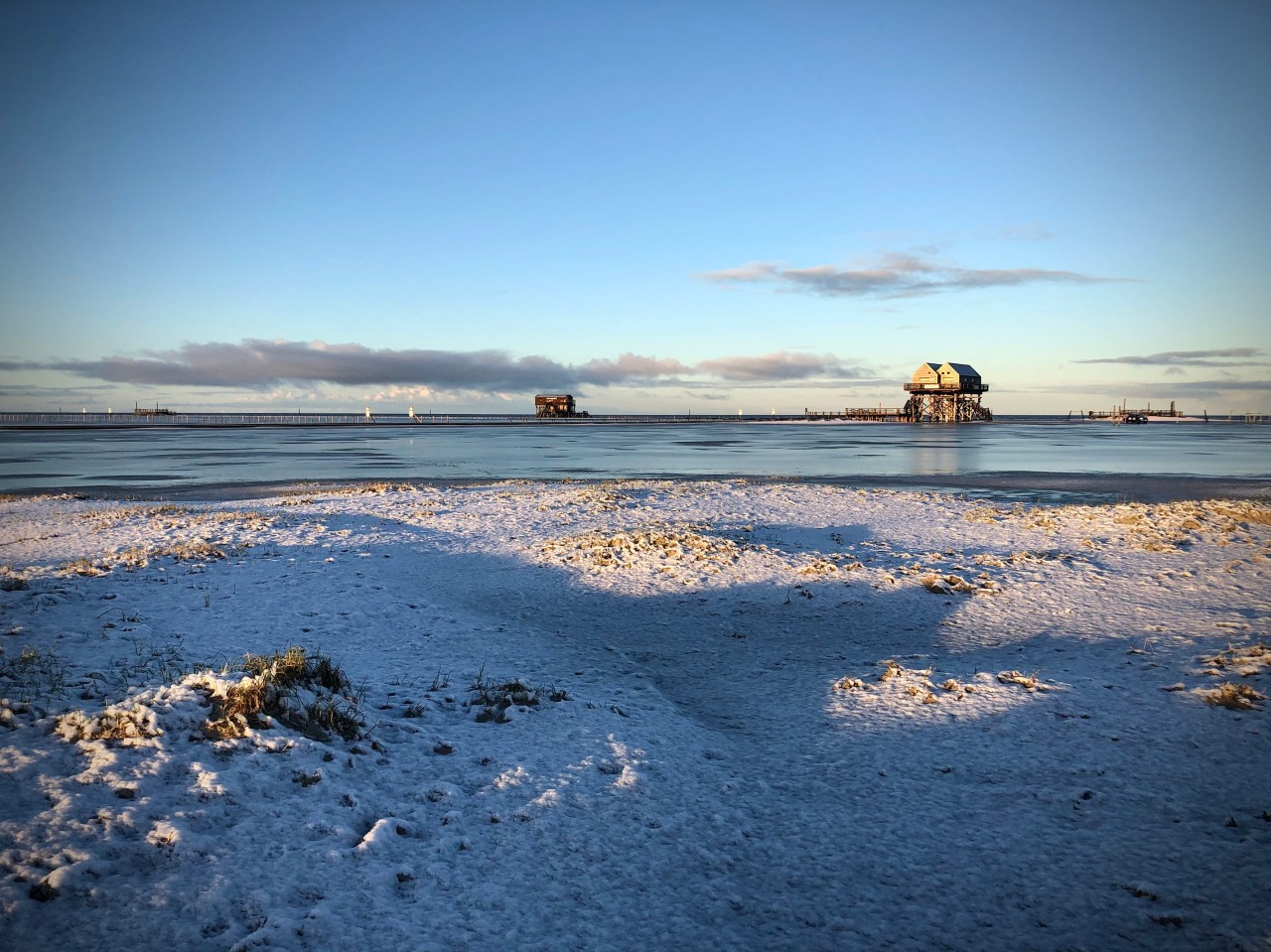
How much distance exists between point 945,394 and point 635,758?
359ft

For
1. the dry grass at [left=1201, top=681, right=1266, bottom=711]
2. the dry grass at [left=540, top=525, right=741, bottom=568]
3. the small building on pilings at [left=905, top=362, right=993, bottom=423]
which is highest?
the small building on pilings at [left=905, top=362, right=993, bottom=423]

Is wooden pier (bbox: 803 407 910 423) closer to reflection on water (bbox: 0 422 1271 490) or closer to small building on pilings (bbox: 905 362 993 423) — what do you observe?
small building on pilings (bbox: 905 362 993 423)

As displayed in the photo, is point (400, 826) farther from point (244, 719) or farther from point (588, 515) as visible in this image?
point (588, 515)

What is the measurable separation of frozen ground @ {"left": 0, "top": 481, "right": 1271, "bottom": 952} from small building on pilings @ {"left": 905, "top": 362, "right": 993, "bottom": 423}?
9798cm

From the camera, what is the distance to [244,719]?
5.49 metres

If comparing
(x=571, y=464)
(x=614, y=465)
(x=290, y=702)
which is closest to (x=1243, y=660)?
(x=290, y=702)

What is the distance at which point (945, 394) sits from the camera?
343 ft

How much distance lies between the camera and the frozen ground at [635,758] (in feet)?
13.6

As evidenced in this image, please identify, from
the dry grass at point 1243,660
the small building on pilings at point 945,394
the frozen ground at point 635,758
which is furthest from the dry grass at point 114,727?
the small building on pilings at point 945,394

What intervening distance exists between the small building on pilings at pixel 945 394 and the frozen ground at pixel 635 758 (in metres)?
98.0

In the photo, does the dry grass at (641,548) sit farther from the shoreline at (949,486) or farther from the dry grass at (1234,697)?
the shoreline at (949,486)

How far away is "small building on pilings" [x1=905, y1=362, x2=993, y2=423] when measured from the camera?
10225 centimetres

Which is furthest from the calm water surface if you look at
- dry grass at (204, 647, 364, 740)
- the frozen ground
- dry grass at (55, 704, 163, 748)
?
dry grass at (55, 704, 163, 748)

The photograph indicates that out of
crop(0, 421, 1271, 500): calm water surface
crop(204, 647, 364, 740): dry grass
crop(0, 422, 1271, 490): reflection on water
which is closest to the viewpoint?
crop(204, 647, 364, 740): dry grass
